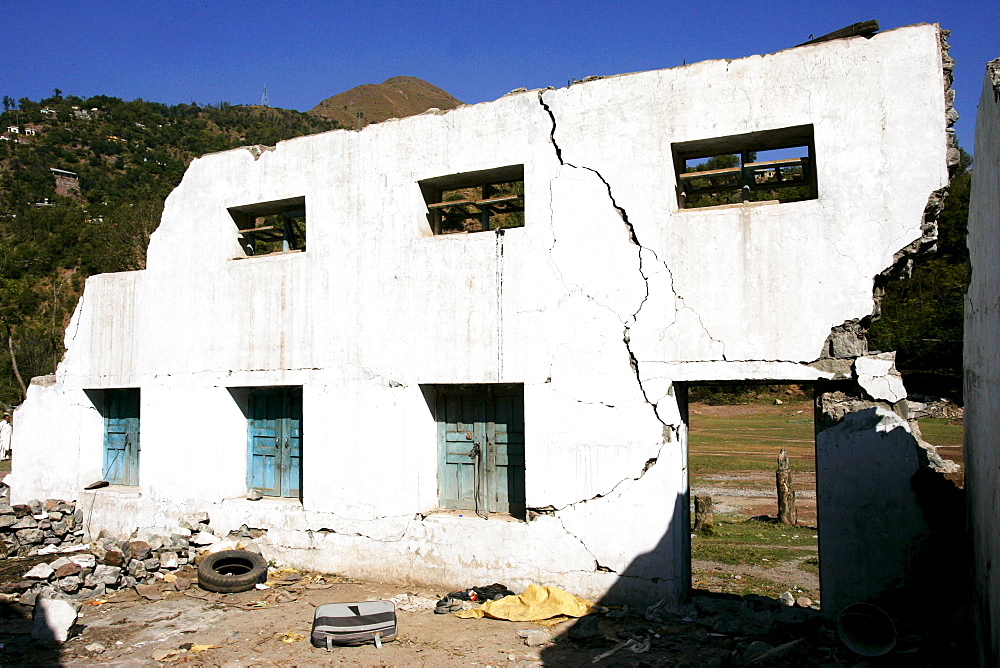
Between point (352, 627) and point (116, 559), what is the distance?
3803 mm

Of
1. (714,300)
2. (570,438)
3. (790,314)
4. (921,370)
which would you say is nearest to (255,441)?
(570,438)

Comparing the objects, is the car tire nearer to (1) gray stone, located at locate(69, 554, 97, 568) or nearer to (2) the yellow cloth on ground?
(1) gray stone, located at locate(69, 554, 97, 568)

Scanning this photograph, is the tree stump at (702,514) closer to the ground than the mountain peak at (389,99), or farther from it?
closer to the ground

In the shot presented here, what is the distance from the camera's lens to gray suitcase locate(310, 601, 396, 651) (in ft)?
18.2

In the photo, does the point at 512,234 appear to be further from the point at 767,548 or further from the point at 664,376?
the point at 767,548

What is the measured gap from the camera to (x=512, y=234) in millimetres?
6746

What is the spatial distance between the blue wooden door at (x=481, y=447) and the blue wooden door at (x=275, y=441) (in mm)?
2007

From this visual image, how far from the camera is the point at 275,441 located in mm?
8438

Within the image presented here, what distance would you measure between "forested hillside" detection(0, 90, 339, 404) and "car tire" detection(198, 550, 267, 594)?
17616mm

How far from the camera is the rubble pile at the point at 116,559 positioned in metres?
7.10

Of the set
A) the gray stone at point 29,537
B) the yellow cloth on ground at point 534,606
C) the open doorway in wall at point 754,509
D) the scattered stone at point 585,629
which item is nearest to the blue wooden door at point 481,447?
the yellow cloth on ground at point 534,606

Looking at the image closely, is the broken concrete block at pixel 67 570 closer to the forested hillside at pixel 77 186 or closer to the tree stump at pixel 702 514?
the tree stump at pixel 702 514

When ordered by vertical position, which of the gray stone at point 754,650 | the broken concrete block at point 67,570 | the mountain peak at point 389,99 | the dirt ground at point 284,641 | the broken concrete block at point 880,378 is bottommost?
the dirt ground at point 284,641

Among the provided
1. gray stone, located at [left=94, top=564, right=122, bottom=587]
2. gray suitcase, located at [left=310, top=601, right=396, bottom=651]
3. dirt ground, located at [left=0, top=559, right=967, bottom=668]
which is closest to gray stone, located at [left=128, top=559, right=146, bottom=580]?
Answer: gray stone, located at [left=94, top=564, right=122, bottom=587]
